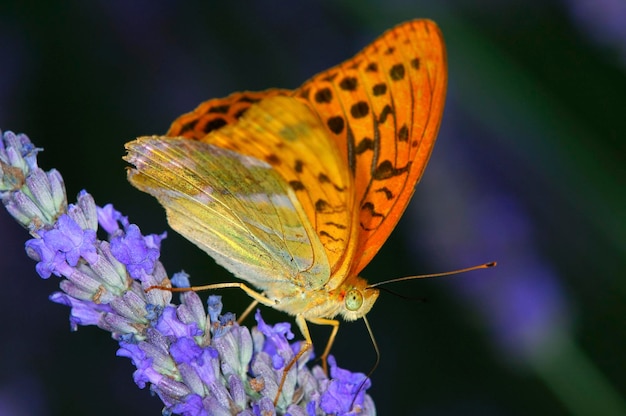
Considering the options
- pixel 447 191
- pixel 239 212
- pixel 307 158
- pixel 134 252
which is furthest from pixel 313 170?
pixel 447 191

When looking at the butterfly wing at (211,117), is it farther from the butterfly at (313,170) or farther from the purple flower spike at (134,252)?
the purple flower spike at (134,252)

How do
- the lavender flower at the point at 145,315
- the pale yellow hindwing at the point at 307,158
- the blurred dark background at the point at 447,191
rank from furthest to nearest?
1. the blurred dark background at the point at 447,191
2. the pale yellow hindwing at the point at 307,158
3. the lavender flower at the point at 145,315

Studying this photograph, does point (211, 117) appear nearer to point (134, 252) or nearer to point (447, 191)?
point (134, 252)

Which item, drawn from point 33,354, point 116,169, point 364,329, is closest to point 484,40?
point 364,329

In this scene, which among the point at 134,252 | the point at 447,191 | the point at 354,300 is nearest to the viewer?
the point at 134,252

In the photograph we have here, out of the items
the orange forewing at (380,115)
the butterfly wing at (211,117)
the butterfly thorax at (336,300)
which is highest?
the orange forewing at (380,115)

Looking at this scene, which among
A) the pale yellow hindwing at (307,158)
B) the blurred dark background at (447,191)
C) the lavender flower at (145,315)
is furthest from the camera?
the blurred dark background at (447,191)

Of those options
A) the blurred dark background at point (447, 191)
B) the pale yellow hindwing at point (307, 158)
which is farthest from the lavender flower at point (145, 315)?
the blurred dark background at point (447, 191)
